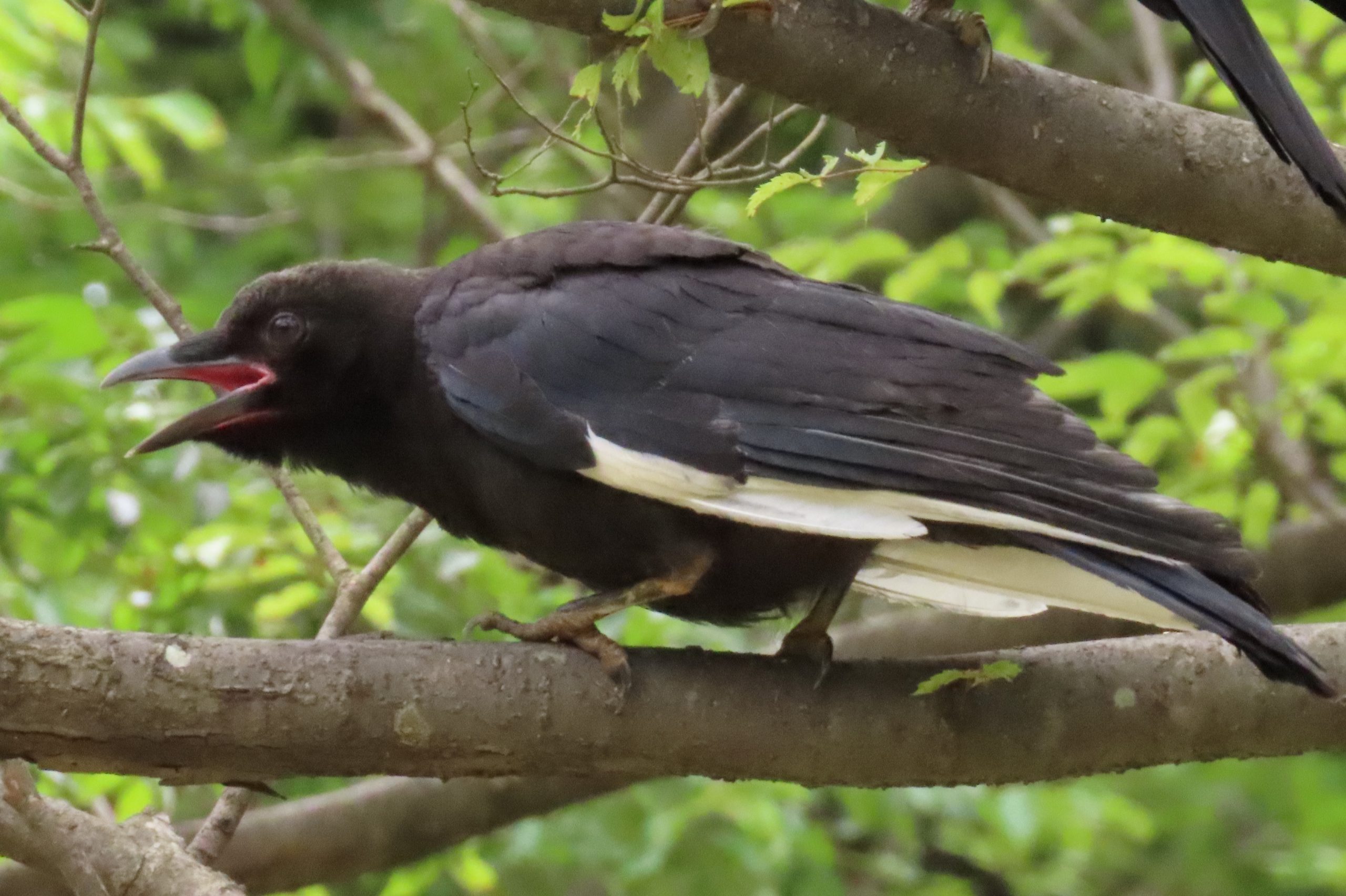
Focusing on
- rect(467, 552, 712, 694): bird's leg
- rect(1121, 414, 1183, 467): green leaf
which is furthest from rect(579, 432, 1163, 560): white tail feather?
rect(1121, 414, 1183, 467): green leaf

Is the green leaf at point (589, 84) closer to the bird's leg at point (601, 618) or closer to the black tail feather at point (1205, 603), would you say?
the bird's leg at point (601, 618)

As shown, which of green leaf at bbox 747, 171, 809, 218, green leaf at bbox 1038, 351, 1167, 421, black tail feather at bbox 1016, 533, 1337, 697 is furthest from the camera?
green leaf at bbox 1038, 351, 1167, 421

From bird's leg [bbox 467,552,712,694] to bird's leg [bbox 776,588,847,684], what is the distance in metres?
0.18

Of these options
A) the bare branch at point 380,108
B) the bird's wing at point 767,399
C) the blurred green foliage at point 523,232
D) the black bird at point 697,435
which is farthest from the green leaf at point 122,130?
the bird's wing at point 767,399

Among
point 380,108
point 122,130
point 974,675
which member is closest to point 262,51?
point 380,108

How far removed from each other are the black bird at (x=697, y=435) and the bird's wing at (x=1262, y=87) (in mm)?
477

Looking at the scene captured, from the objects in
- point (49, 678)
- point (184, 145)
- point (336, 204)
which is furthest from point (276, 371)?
point (184, 145)

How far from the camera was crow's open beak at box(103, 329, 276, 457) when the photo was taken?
103 inches

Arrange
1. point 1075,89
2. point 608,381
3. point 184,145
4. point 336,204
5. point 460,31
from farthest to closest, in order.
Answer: point 184,145, point 336,204, point 460,31, point 608,381, point 1075,89

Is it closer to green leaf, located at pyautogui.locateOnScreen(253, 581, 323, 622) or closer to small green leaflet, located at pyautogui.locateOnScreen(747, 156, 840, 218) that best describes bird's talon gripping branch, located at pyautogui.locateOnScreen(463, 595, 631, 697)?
small green leaflet, located at pyautogui.locateOnScreen(747, 156, 840, 218)

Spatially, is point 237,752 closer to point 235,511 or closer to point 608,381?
point 608,381

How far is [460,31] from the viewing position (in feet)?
17.7

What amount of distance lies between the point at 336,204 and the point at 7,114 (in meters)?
3.36

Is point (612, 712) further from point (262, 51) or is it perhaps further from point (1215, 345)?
point (262, 51)
